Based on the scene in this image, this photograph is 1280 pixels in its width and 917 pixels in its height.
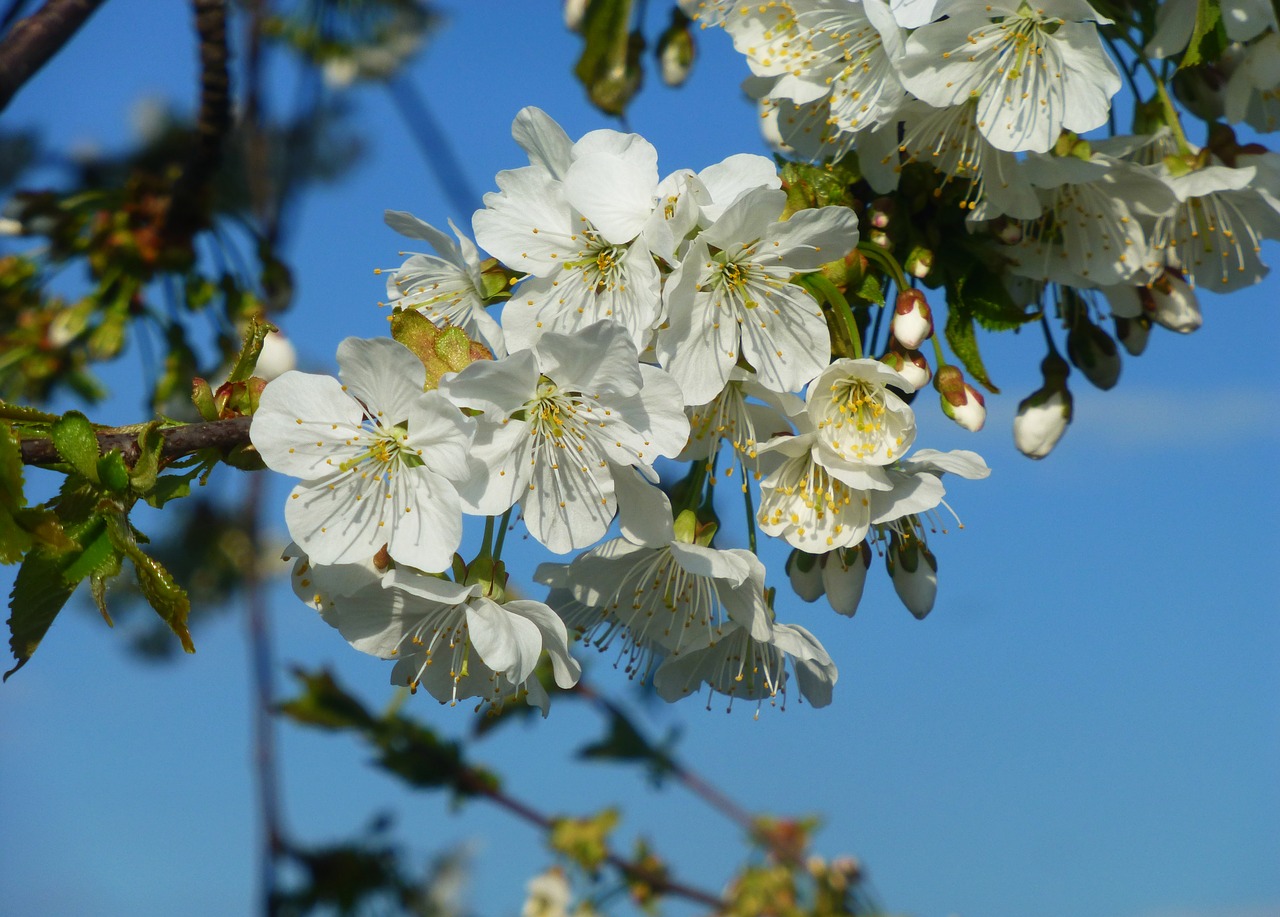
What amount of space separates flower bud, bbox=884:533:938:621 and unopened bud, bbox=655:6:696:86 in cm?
141

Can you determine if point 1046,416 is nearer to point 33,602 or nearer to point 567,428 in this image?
point 567,428

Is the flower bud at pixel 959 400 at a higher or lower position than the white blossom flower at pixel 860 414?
higher

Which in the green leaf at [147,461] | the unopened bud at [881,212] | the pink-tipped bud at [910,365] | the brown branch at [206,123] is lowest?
the green leaf at [147,461]

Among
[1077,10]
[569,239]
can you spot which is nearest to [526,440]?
[569,239]

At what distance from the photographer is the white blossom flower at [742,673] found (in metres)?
1.59

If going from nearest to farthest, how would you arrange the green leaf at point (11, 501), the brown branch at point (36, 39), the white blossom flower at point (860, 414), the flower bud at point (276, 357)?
the green leaf at point (11, 501), the white blossom flower at point (860, 414), the brown branch at point (36, 39), the flower bud at point (276, 357)

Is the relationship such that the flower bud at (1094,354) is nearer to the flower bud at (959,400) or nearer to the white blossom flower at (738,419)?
the flower bud at (959,400)

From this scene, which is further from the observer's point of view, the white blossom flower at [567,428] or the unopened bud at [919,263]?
the unopened bud at [919,263]

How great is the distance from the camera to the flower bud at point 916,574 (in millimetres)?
1616

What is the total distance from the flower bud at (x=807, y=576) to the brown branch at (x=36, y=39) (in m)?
1.57

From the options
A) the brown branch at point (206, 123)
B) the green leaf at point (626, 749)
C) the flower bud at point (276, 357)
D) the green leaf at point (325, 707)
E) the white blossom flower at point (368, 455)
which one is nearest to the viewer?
the white blossom flower at point (368, 455)

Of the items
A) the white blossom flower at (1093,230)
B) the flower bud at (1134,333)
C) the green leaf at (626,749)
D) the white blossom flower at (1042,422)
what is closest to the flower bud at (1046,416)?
the white blossom flower at (1042,422)

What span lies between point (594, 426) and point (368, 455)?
10.5 inches

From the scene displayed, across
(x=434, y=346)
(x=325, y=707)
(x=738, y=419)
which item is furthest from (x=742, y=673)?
(x=325, y=707)
